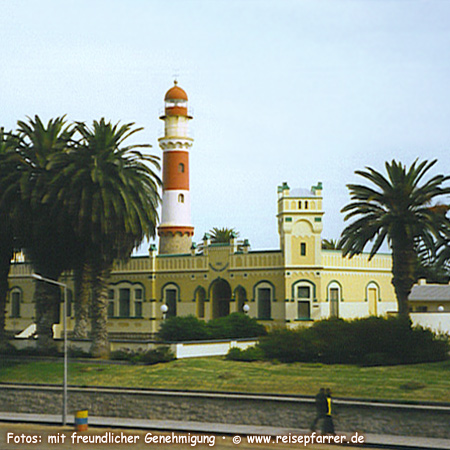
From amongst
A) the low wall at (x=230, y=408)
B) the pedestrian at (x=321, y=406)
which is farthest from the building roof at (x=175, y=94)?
the pedestrian at (x=321, y=406)

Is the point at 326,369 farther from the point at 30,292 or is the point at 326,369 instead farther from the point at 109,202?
the point at 30,292

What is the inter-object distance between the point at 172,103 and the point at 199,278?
1597cm

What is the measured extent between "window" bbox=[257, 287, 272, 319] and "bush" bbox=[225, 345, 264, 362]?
9490 mm

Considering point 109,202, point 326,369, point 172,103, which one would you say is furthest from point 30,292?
point 326,369

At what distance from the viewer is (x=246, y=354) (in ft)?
139

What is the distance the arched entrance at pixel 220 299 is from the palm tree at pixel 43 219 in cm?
1325

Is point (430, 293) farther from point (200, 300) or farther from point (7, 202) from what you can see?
point (7, 202)

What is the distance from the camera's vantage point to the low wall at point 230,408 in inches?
1144

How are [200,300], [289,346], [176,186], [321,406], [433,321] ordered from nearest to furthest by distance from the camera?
[321,406], [289,346], [433,321], [200,300], [176,186]

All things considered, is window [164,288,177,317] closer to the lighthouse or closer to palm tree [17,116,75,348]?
the lighthouse

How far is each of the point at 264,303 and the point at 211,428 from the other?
73.5 feet

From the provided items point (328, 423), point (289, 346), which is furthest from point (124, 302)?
point (328, 423)

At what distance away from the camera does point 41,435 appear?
30797 millimetres

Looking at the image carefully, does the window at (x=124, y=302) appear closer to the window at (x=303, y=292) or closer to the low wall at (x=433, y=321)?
the window at (x=303, y=292)
